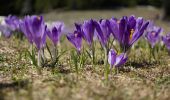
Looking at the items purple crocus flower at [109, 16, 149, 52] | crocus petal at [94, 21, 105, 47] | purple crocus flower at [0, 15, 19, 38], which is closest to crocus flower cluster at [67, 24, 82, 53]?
crocus petal at [94, 21, 105, 47]

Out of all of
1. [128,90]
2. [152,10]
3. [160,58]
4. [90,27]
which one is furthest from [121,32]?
[152,10]

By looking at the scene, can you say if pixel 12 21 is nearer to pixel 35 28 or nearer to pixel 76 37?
pixel 76 37

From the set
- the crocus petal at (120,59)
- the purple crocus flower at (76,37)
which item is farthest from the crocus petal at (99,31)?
the crocus petal at (120,59)

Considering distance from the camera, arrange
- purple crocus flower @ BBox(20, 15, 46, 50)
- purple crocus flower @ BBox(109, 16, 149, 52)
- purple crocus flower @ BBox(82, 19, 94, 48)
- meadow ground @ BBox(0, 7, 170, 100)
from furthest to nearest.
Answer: purple crocus flower @ BBox(82, 19, 94, 48), purple crocus flower @ BBox(109, 16, 149, 52), purple crocus flower @ BBox(20, 15, 46, 50), meadow ground @ BBox(0, 7, 170, 100)

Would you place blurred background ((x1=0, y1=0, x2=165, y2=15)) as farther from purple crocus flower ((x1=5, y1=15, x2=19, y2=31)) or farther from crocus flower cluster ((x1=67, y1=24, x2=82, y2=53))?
crocus flower cluster ((x1=67, y1=24, x2=82, y2=53))

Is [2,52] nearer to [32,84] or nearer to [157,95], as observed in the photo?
[32,84]

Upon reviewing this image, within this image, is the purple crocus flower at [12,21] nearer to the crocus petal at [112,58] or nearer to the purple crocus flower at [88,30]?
the purple crocus flower at [88,30]

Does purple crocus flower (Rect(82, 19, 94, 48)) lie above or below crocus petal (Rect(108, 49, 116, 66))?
above

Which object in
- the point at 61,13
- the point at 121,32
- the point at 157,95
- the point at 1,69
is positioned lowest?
the point at 157,95
